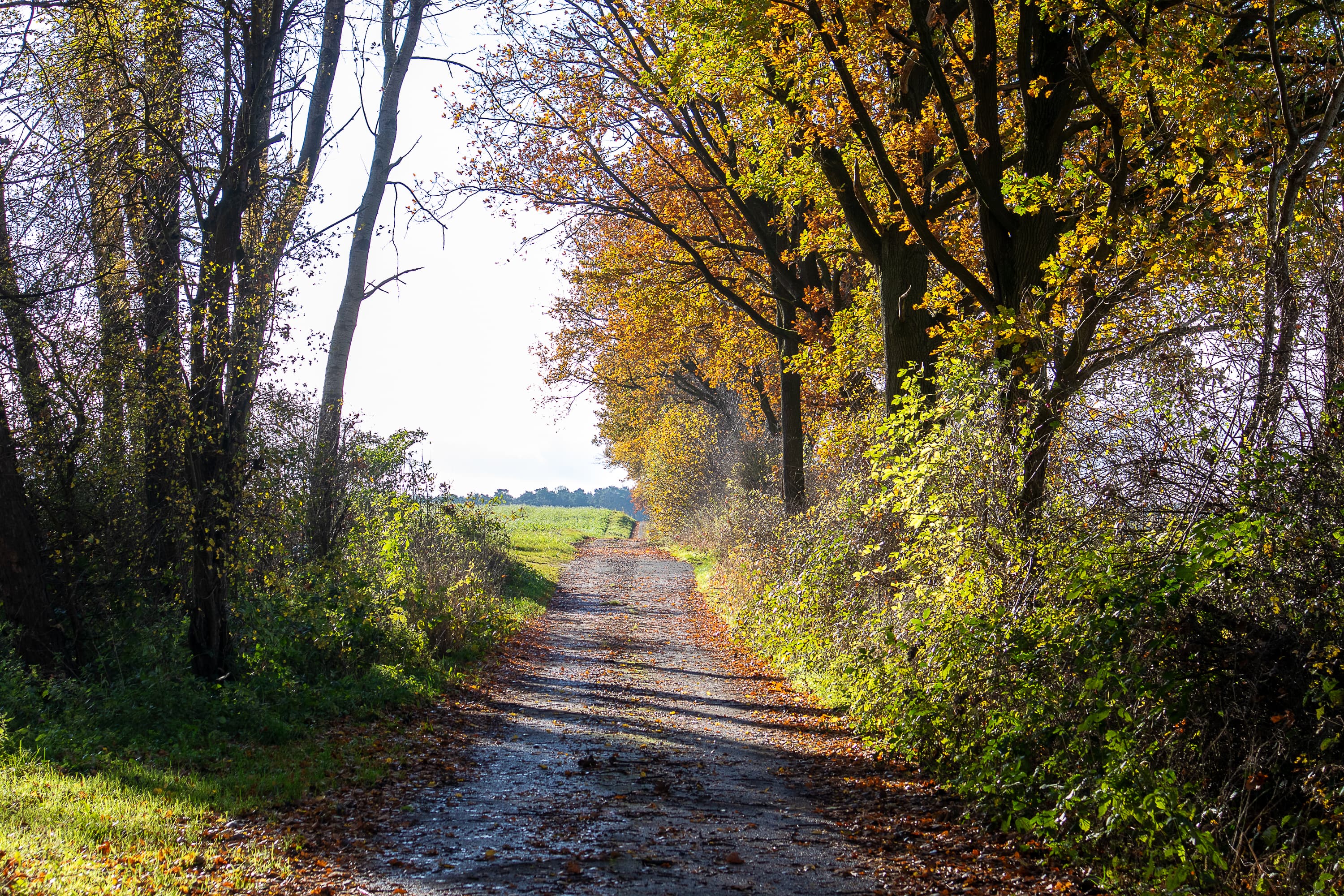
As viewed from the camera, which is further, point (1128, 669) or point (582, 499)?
point (582, 499)

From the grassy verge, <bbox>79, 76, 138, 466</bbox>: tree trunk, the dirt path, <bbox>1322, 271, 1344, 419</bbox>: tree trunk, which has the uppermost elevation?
<bbox>79, 76, 138, 466</bbox>: tree trunk

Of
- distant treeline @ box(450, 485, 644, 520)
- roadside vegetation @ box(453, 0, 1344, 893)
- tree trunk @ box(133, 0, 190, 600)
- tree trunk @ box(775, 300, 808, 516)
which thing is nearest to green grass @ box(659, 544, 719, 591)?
tree trunk @ box(775, 300, 808, 516)

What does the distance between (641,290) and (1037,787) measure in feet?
47.2

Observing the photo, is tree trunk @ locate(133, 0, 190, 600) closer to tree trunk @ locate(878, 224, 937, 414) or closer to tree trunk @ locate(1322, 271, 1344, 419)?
tree trunk @ locate(878, 224, 937, 414)

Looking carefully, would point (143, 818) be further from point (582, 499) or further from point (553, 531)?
point (582, 499)

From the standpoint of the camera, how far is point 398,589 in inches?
461

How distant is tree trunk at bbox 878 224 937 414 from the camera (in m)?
12.0

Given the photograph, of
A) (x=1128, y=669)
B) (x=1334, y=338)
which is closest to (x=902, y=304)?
(x=1334, y=338)

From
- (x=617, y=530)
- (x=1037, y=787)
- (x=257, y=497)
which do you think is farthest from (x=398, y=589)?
(x=617, y=530)

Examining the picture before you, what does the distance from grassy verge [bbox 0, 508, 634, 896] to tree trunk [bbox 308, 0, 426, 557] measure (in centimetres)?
302

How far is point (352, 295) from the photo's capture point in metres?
12.7

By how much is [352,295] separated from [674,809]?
924 centimetres

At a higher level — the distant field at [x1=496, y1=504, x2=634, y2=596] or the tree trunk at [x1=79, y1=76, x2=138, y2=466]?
the tree trunk at [x1=79, y1=76, x2=138, y2=466]

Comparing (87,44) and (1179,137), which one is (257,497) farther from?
(1179,137)
